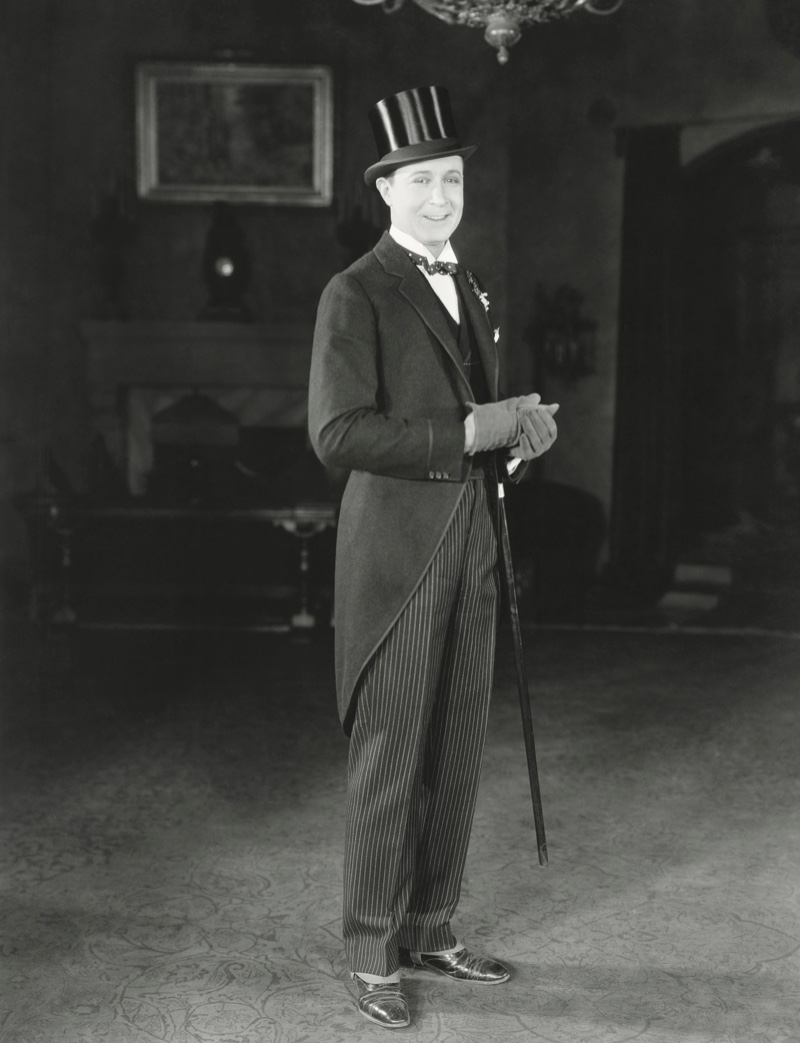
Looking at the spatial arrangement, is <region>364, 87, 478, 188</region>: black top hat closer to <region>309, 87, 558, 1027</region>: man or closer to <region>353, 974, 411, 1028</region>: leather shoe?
<region>309, 87, 558, 1027</region>: man

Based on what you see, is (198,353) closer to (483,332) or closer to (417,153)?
(483,332)

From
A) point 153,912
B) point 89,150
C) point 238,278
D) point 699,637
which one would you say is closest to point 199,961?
point 153,912

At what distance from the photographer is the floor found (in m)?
2.43

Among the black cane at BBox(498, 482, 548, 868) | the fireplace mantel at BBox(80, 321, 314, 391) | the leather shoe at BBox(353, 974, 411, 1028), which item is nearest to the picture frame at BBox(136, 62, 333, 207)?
the fireplace mantel at BBox(80, 321, 314, 391)

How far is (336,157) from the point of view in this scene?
7965 millimetres

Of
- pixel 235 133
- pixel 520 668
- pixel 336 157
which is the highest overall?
pixel 235 133

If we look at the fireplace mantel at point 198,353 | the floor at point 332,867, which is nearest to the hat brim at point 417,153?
the floor at point 332,867

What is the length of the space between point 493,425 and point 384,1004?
1193mm

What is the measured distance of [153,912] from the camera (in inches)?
114

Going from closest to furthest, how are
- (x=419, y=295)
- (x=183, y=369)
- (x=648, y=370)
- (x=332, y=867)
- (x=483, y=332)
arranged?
(x=419, y=295) < (x=483, y=332) < (x=332, y=867) < (x=648, y=370) < (x=183, y=369)

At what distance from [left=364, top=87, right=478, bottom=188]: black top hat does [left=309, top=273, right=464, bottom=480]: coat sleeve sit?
0.26 metres

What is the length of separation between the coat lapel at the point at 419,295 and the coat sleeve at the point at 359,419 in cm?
9

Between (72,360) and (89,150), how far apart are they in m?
1.45

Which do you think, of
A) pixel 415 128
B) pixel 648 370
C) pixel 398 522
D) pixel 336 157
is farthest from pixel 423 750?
pixel 336 157
